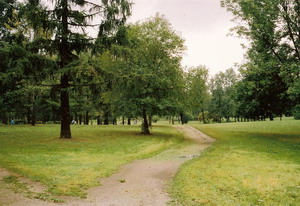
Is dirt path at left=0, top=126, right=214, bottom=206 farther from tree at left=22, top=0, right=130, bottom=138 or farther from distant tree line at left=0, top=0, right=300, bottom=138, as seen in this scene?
tree at left=22, top=0, right=130, bottom=138

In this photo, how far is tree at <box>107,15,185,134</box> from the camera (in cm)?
2342

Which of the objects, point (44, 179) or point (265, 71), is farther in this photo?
point (265, 71)

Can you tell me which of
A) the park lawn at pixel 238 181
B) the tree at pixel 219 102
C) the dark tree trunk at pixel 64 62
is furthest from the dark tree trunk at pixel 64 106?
the tree at pixel 219 102

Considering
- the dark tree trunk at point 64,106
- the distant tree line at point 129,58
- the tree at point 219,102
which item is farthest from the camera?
the tree at point 219,102

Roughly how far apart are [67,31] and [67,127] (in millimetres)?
7310

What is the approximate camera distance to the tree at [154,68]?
23.4 meters

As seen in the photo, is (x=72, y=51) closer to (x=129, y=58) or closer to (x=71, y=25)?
(x=71, y=25)

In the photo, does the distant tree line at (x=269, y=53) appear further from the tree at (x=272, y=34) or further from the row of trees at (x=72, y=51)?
the row of trees at (x=72, y=51)

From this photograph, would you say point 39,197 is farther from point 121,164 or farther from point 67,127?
point 67,127

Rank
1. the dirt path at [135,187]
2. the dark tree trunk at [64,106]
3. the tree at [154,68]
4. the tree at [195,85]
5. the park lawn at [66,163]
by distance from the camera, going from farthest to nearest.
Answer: the tree at [195,85] < the tree at [154,68] < the dark tree trunk at [64,106] < the park lawn at [66,163] < the dirt path at [135,187]

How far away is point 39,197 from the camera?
6824 millimetres

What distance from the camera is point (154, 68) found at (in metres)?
24.9

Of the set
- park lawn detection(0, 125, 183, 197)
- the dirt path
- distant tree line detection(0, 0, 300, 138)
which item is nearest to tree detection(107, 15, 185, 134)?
distant tree line detection(0, 0, 300, 138)

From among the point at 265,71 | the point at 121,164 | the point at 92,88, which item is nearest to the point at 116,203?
the point at 121,164
